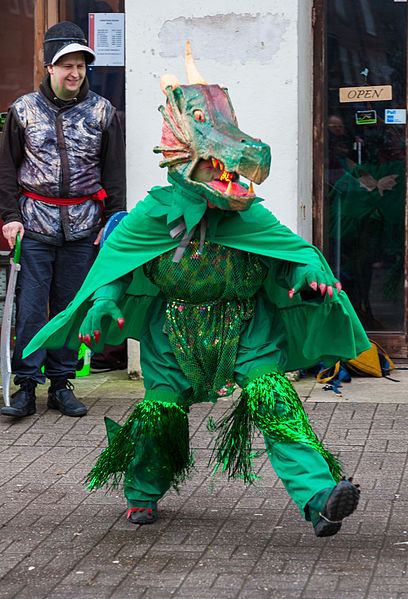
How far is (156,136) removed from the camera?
7637mm

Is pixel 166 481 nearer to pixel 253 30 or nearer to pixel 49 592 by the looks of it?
pixel 49 592

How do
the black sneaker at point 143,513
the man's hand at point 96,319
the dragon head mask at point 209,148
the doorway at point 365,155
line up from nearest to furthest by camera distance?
the dragon head mask at point 209,148
the man's hand at point 96,319
the black sneaker at point 143,513
the doorway at point 365,155

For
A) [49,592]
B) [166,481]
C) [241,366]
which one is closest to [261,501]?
[166,481]

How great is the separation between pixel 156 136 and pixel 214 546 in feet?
12.4

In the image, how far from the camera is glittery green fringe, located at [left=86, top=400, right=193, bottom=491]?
4684mm

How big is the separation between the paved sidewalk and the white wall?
185 centimetres

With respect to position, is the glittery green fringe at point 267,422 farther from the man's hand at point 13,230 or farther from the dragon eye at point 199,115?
the man's hand at point 13,230

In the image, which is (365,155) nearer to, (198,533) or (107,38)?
(107,38)

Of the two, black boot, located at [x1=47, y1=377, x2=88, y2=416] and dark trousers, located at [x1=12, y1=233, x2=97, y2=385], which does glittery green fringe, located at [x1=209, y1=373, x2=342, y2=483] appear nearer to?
black boot, located at [x1=47, y1=377, x2=88, y2=416]

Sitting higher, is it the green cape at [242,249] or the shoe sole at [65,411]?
the green cape at [242,249]

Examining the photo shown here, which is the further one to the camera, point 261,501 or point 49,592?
point 261,501

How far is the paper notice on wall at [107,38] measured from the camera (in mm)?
7945

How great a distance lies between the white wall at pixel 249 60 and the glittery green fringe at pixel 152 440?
299 centimetres

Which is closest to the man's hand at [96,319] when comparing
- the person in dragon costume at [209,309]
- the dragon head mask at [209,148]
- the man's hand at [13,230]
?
the person in dragon costume at [209,309]
